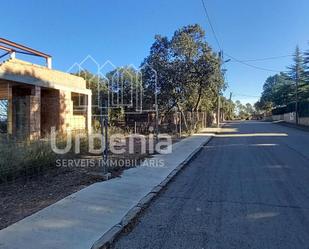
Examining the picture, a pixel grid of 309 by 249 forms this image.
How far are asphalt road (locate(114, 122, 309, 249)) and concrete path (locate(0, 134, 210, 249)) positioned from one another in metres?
0.42

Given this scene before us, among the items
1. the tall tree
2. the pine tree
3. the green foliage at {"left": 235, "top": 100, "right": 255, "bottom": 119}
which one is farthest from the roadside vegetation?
the green foliage at {"left": 235, "top": 100, "right": 255, "bottom": 119}

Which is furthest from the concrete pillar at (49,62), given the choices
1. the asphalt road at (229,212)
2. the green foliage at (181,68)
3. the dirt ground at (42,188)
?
the asphalt road at (229,212)

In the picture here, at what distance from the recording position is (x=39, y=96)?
18938 millimetres

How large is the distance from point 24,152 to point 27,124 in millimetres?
9364

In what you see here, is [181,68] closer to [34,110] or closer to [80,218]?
[34,110]

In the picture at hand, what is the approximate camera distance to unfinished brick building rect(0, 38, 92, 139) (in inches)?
683

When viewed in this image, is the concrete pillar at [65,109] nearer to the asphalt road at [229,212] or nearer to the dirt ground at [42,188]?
the dirt ground at [42,188]

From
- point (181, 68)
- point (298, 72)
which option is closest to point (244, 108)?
point (298, 72)

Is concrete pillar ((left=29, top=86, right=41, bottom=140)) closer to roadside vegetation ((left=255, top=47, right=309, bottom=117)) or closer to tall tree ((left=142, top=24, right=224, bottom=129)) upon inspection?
tall tree ((left=142, top=24, right=224, bottom=129))

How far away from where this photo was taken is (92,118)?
1017 inches

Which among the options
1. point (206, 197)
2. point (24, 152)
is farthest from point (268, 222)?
point (24, 152)

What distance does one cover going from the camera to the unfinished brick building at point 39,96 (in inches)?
683

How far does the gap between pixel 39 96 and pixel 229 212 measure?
14624 millimetres

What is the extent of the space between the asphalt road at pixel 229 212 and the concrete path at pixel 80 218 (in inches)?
16.7
